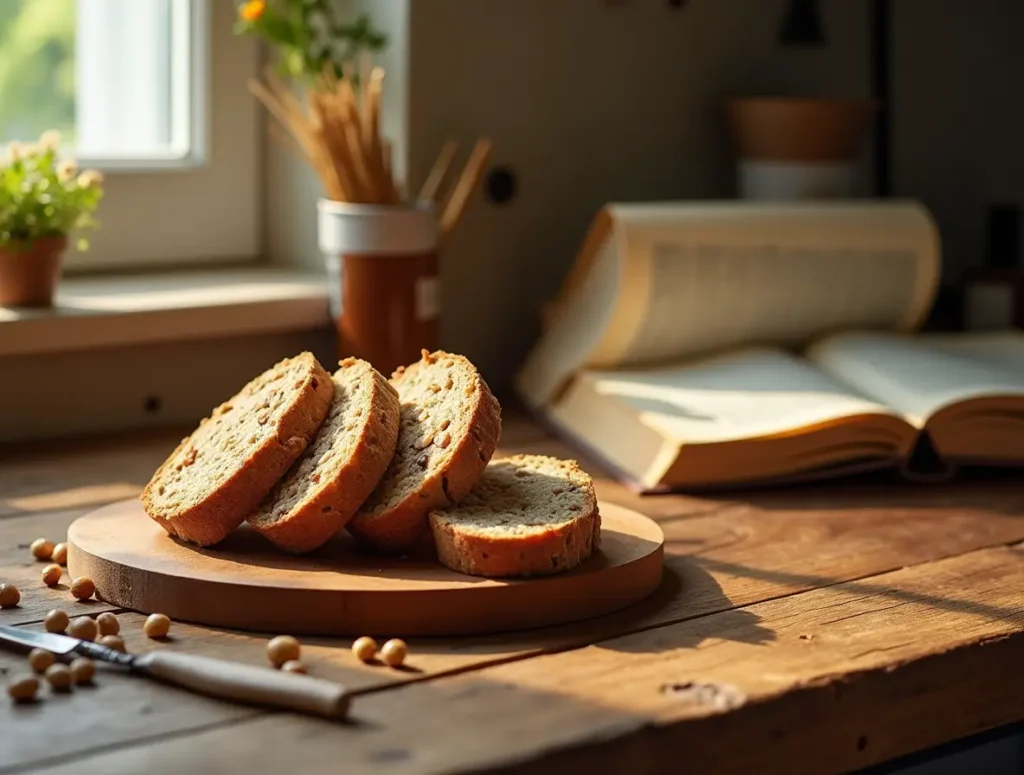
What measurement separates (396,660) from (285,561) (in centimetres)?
15

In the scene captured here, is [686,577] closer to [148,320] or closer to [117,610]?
[117,610]

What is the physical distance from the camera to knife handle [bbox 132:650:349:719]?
845 millimetres

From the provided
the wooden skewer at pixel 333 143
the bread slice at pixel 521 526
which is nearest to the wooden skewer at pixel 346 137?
the wooden skewer at pixel 333 143

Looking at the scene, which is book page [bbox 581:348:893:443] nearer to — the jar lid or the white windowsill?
the jar lid

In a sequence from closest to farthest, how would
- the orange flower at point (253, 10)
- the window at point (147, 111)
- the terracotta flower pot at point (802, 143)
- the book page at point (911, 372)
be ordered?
the book page at point (911, 372) < the orange flower at point (253, 10) < the window at point (147, 111) < the terracotta flower pot at point (802, 143)

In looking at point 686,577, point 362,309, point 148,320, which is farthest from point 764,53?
point 686,577

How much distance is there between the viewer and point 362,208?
1554 mm

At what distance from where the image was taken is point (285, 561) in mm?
1049

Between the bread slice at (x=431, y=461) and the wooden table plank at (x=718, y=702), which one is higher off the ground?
the bread slice at (x=431, y=461)

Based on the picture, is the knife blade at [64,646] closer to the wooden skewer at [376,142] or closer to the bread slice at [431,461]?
the bread slice at [431,461]

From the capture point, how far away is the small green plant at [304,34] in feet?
5.25

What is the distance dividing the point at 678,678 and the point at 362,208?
29.8 inches

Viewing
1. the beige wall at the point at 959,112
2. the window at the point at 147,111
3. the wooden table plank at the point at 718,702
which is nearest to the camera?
the wooden table plank at the point at 718,702

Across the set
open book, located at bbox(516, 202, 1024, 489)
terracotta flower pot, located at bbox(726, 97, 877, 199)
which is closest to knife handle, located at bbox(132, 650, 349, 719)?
open book, located at bbox(516, 202, 1024, 489)
